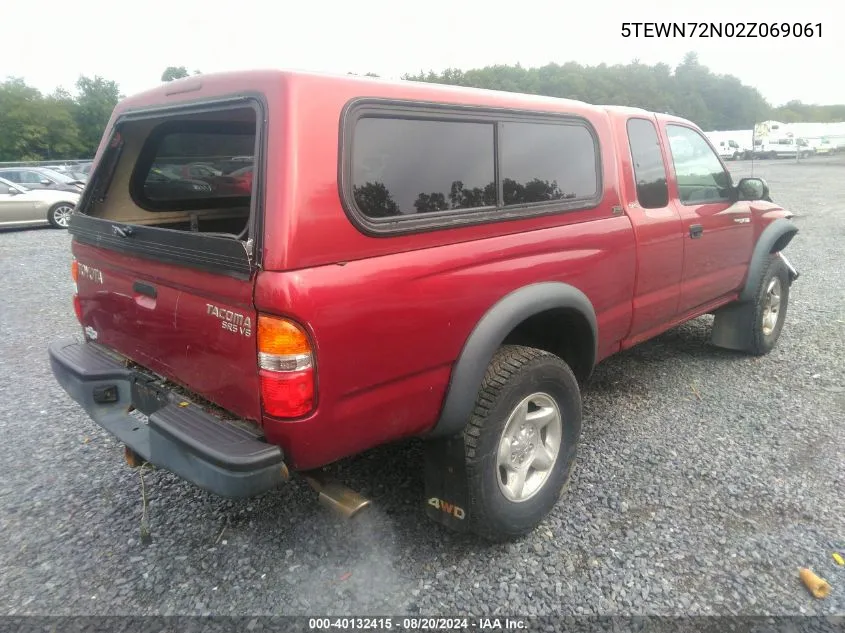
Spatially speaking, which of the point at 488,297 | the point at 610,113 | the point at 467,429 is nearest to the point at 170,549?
the point at 467,429

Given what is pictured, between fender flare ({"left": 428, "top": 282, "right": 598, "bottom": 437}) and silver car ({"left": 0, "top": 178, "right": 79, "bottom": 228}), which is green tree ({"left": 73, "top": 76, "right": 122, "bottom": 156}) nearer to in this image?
silver car ({"left": 0, "top": 178, "right": 79, "bottom": 228})

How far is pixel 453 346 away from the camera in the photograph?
234cm

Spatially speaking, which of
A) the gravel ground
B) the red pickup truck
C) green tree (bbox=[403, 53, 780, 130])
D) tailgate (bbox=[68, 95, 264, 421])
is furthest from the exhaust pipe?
green tree (bbox=[403, 53, 780, 130])

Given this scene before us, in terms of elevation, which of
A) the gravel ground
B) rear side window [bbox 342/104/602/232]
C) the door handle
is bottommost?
the gravel ground

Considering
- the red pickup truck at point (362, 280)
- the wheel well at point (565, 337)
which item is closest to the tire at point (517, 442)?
the red pickup truck at point (362, 280)

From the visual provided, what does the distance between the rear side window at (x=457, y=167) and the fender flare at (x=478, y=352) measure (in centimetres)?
37

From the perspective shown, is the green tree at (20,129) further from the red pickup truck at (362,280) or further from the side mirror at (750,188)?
the side mirror at (750,188)

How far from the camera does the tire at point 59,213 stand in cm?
1376

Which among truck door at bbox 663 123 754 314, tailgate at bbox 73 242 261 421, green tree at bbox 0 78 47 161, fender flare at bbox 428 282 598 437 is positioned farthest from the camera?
green tree at bbox 0 78 47 161

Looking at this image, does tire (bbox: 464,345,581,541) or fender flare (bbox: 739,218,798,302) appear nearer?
tire (bbox: 464,345,581,541)

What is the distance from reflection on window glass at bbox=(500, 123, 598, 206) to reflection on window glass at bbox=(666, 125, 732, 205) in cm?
103

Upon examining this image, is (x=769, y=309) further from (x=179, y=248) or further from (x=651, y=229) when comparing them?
(x=179, y=248)

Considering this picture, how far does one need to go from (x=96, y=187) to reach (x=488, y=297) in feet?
6.89

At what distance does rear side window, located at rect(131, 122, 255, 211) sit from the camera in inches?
125
